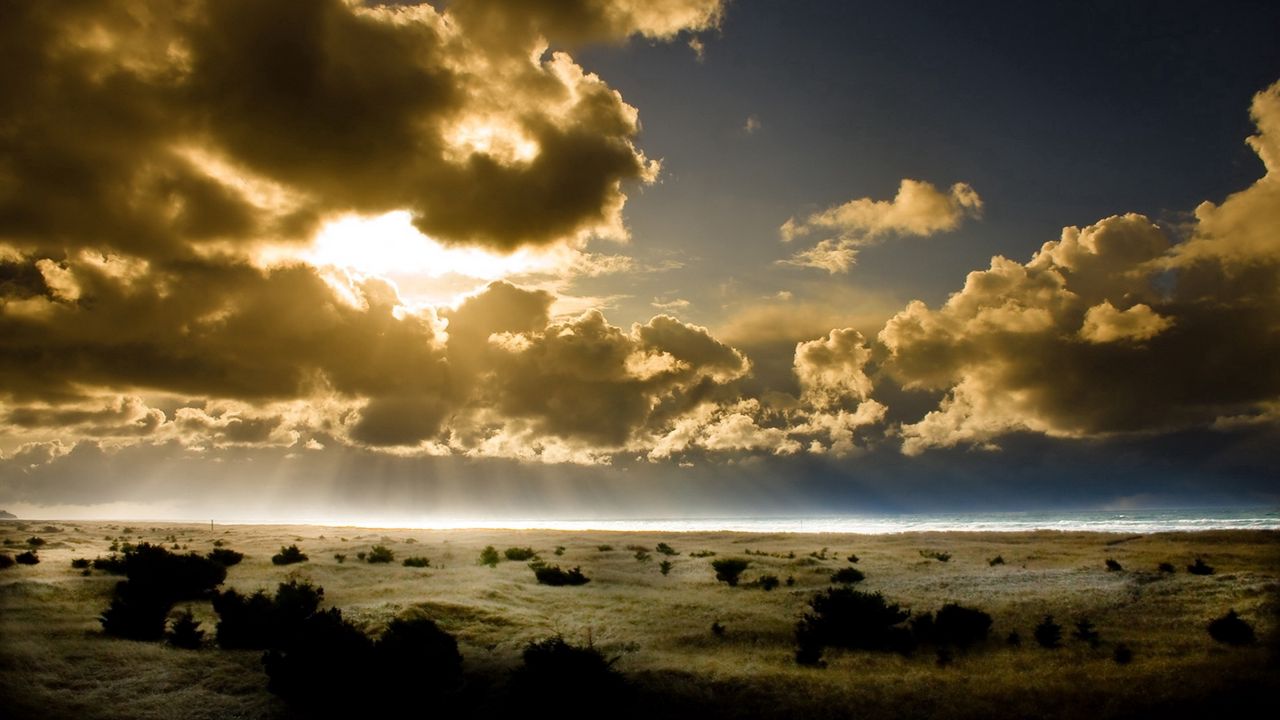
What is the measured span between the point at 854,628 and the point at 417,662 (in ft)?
30.5

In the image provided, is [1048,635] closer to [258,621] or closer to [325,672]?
[325,672]

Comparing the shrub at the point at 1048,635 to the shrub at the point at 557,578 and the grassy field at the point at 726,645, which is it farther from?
the shrub at the point at 557,578

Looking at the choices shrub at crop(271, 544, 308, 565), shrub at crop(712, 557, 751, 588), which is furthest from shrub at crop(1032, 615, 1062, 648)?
shrub at crop(271, 544, 308, 565)

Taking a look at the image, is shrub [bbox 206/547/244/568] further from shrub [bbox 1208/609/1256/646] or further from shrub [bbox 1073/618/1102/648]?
shrub [bbox 1208/609/1256/646]

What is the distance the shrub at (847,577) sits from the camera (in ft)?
74.1

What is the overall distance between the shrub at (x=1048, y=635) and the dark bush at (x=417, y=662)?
1213cm

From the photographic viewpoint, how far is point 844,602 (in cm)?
1479

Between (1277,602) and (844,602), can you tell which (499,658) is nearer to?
(844,602)

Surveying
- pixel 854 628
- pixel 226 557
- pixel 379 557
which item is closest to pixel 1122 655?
pixel 854 628

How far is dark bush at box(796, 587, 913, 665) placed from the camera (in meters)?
13.9

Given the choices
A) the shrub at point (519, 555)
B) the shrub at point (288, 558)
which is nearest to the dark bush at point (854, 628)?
the shrub at point (519, 555)

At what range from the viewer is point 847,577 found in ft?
75.3

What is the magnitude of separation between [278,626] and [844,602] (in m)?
12.8

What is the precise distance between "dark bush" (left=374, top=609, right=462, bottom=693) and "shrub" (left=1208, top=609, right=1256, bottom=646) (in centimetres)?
1552
